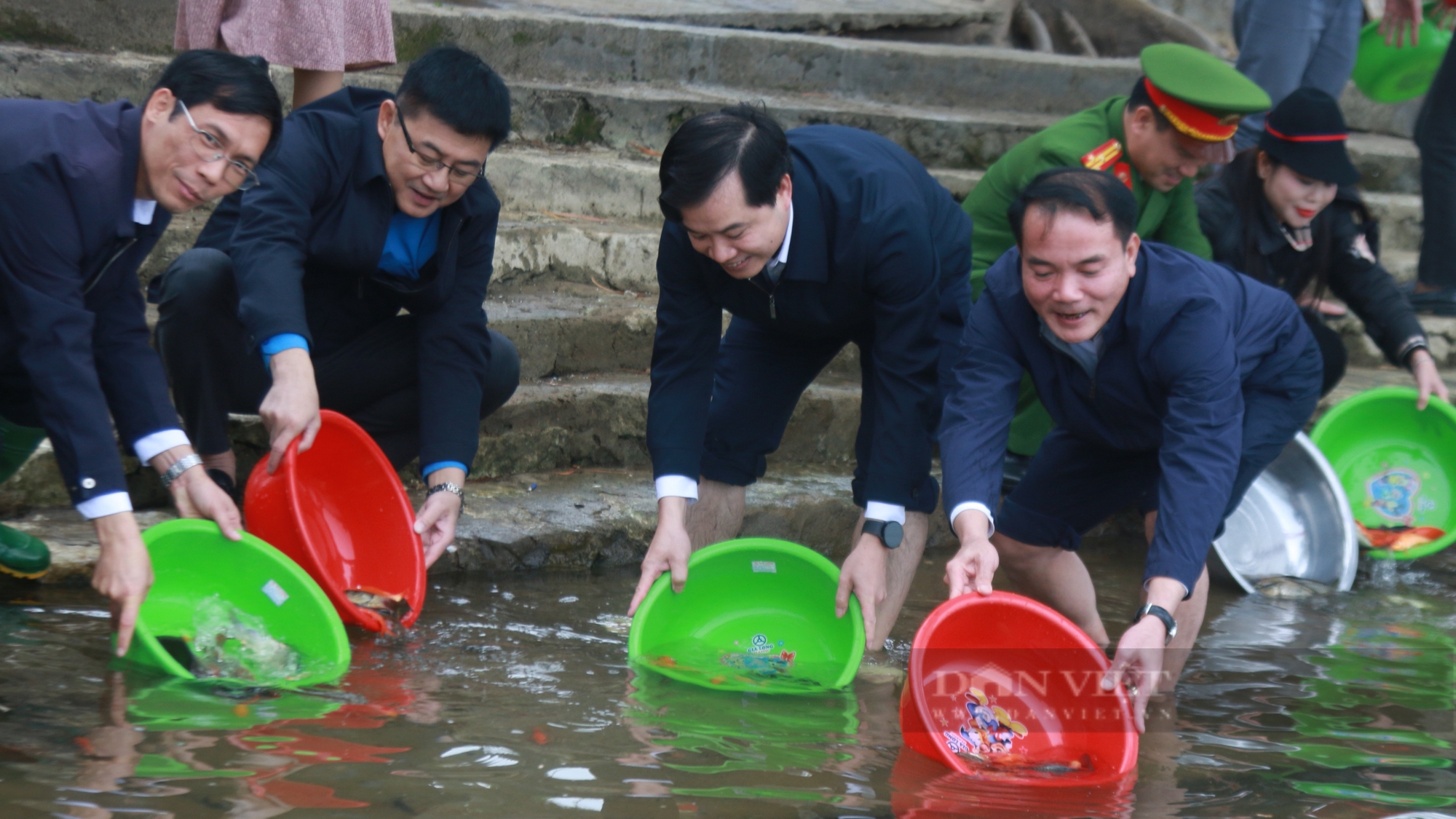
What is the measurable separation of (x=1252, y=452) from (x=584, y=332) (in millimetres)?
2269

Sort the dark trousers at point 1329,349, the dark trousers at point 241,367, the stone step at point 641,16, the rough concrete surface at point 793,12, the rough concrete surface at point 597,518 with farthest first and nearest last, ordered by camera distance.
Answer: the rough concrete surface at point 793,12
the stone step at point 641,16
the dark trousers at point 1329,349
the rough concrete surface at point 597,518
the dark trousers at point 241,367

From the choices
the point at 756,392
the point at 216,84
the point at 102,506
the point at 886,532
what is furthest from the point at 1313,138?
the point at 102,506

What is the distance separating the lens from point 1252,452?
3.08m

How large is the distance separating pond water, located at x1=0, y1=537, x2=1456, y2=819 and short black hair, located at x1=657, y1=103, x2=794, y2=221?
108 cm

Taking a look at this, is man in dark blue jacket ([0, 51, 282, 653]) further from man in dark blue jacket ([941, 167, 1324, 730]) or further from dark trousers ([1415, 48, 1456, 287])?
dark trousers ([1415, 48, 1456, 287])

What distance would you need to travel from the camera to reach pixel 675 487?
9.84 feet

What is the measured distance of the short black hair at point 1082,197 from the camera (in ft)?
8.43

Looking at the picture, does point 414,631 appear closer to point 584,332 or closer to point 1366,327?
point 584,332

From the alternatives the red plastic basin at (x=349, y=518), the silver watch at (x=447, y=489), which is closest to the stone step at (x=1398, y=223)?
the silver watch at (x=447, y=489)

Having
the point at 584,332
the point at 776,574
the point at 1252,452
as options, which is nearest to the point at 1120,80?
the point at 584,332

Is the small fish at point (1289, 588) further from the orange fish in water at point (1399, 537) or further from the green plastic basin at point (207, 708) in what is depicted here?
the green plastic basin at point (207, 708)

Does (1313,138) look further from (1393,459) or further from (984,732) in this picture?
(984,732)

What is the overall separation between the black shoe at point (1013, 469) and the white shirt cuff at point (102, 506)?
279 cm

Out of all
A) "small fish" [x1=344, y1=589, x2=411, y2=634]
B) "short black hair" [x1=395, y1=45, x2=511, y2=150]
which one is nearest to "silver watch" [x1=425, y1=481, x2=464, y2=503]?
"small fish" [x1=344, y1=589, x2=411, y2=634]
